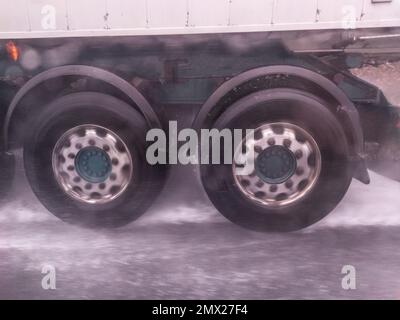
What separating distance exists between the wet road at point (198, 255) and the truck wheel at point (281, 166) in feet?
0.78

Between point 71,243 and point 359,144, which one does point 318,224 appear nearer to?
point 359,144

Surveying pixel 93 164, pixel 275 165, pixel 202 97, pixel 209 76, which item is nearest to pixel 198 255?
pixel 275 165

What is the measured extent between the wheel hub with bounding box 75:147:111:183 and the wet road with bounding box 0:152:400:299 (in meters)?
0.53

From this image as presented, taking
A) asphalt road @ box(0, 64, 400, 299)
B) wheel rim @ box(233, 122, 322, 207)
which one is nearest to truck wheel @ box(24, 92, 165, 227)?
asphalt road @ box(0, 64, 400, 299)

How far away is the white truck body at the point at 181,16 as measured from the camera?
11.1ft

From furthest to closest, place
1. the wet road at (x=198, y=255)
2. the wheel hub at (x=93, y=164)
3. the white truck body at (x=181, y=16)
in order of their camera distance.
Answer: the wheel hub at (x=93, y=164), the white truck body at (x=181, y=16), the wet road at (x=198, y=255)

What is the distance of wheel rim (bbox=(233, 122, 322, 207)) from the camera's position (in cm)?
367

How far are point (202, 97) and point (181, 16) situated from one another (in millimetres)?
803

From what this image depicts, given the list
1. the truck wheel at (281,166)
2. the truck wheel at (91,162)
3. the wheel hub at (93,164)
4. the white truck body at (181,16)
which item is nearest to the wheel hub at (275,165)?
the truck wheel at (281,166)

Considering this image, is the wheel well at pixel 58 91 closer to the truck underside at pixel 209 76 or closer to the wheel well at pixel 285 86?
the truck underside at pixel 209 76

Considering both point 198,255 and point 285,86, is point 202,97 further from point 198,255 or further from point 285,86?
point 198,255

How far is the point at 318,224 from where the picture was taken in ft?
13.1

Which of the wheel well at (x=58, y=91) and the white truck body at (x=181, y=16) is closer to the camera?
the white truck body at (x=181, y=16)

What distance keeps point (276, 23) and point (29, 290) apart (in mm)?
2886
